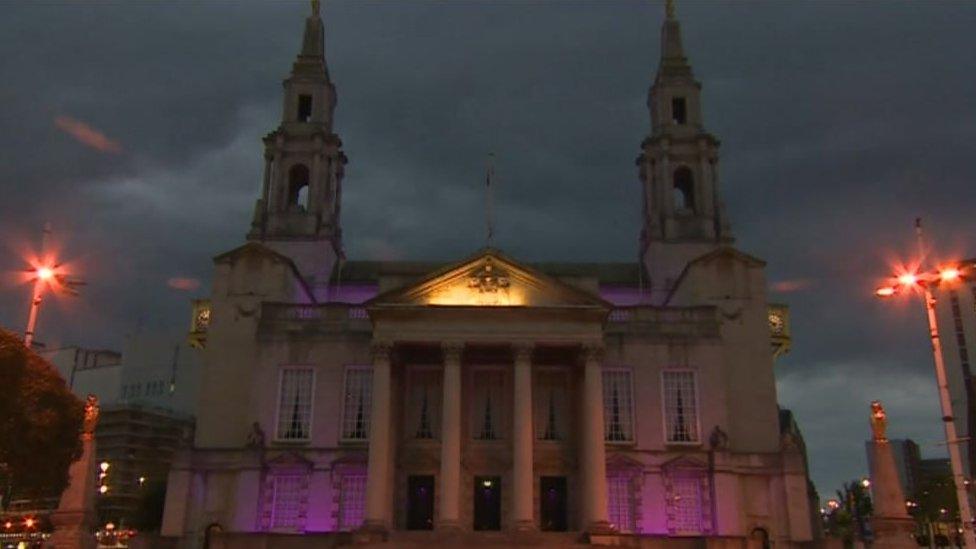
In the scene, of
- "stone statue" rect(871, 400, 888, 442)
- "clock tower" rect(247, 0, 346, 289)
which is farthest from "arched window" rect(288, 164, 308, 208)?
"stone statue" rect(871, 400, 888, 442)

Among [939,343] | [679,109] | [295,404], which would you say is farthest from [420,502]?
[679,109]

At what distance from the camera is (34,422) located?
95.2ft

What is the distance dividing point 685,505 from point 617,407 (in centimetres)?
551

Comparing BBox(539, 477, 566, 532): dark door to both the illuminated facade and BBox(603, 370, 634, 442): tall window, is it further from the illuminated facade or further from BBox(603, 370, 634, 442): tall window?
BBox(603, 370, 634, 442): tall window

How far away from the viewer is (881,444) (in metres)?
29.5

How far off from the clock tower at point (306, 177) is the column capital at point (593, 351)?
19.1m

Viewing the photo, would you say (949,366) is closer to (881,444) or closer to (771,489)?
(771,489)

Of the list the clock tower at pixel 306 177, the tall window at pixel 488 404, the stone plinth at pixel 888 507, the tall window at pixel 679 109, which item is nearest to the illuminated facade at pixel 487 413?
the tall window at pixel 488 404

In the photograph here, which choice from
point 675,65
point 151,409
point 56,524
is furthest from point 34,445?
point 151,409

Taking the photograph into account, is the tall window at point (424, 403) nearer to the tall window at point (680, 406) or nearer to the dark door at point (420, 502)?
the dark door at point (420, 502)

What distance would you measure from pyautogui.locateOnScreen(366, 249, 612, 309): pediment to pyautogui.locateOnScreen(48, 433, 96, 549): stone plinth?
586 inches

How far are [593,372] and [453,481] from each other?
775 centimetres

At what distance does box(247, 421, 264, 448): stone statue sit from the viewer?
42.4m

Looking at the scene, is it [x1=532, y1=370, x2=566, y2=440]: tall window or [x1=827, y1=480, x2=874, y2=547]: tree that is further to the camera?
[x1=827, y1=480, x2=874, y2=547]: tree
